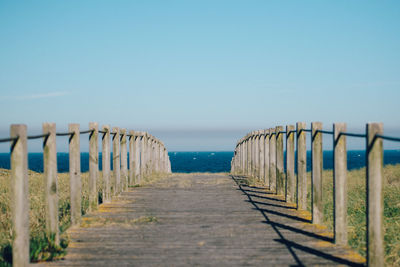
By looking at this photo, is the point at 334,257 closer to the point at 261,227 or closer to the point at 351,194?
the point at 261,227

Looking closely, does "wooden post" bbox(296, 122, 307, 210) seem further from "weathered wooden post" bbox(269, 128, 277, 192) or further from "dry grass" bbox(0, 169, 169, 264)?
"weathered wooden post" bbox(269, 128, 277, 192)

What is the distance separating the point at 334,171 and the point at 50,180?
3792 mm

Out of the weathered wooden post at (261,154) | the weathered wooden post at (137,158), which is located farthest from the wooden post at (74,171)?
the weathered wooden post at (261,154)

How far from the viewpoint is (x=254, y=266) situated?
179 inches

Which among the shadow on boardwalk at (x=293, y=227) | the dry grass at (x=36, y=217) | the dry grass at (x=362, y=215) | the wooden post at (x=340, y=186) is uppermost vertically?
the wooden post at (x=340, y=186)

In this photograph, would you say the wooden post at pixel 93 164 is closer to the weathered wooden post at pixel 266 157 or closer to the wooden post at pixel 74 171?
the wooden post at pixel 74 171

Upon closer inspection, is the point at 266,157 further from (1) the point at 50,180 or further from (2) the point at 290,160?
(1) the point at 50,180

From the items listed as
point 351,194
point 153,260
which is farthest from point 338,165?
point 351,194

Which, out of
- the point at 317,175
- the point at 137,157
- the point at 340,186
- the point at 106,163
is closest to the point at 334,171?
the point at 340,186

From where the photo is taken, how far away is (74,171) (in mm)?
6539

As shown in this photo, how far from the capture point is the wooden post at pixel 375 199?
4258 mm

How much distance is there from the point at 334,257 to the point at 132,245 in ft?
8.33

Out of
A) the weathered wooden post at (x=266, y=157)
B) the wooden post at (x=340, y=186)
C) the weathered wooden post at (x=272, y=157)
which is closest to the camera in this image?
the wooden post at (x=340, y=186)

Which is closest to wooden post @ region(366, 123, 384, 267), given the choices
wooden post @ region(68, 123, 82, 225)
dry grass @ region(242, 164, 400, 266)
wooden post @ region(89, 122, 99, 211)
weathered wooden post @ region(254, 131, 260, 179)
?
dry grass @ region(242, 164, 400, 266)
